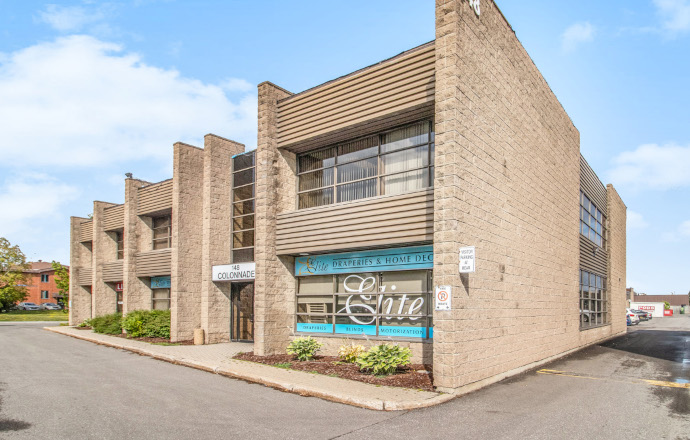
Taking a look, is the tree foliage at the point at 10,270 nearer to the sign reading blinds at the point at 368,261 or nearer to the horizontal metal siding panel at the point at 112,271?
the horizontal metal siding panel at the point at 112,271

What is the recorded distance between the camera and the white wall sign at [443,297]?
416 inches

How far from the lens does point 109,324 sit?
26406mm

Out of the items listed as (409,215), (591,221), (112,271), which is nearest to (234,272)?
(409,215)

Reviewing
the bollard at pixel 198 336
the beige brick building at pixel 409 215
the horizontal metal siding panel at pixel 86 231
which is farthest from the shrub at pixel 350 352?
the horizontal metal siding panel at pixel 86 231

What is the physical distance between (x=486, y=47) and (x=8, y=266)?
210 feet

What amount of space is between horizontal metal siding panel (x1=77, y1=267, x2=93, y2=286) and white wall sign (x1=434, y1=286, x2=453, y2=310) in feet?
92.2

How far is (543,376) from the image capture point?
13.1 meters

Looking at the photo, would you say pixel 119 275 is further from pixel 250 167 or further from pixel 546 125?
pixel 546 125

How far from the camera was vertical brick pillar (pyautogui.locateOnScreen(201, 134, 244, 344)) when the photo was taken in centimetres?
2061

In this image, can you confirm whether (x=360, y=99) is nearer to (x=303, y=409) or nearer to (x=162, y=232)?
(x=303, y=409)

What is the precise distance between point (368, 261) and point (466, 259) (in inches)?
167

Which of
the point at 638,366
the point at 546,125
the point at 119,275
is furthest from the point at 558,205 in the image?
the point at 119,275

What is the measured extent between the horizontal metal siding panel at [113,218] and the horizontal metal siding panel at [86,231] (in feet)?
10.1

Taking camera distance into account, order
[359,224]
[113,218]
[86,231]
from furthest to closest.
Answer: [86,231] → [113,218] → [359,224]
